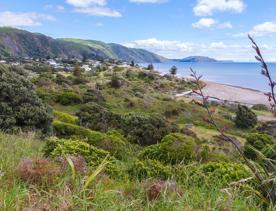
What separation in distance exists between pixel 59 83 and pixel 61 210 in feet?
174

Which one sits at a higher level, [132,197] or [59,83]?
[132,197]

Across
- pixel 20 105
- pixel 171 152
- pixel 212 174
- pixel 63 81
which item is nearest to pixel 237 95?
pixel 63 81

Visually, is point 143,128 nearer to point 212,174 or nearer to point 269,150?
point 212,174

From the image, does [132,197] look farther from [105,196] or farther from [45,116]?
[45,116]

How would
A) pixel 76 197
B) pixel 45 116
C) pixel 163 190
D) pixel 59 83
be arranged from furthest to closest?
1. pixel 59 83
2. pixel 45 116
3. pixel 163 190
4. pixel 76 197

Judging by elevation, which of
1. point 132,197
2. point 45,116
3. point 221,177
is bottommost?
point 45,116

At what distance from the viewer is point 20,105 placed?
16.2 meters

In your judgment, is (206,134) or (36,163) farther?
(206,134)

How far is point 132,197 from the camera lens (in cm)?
441

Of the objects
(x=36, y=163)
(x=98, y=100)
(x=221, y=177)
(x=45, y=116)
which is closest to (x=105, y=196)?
(x=36, y=163)

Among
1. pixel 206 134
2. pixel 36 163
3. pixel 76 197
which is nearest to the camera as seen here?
pixel 76 197

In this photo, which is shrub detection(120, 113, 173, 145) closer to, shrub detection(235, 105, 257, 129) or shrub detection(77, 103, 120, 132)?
shrub detection(77, 103, 120, 132)

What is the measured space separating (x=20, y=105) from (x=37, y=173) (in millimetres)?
12022

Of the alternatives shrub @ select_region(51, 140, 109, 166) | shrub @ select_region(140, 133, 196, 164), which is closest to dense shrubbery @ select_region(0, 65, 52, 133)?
shrub @ select_region(140, 133, 196, 164)
